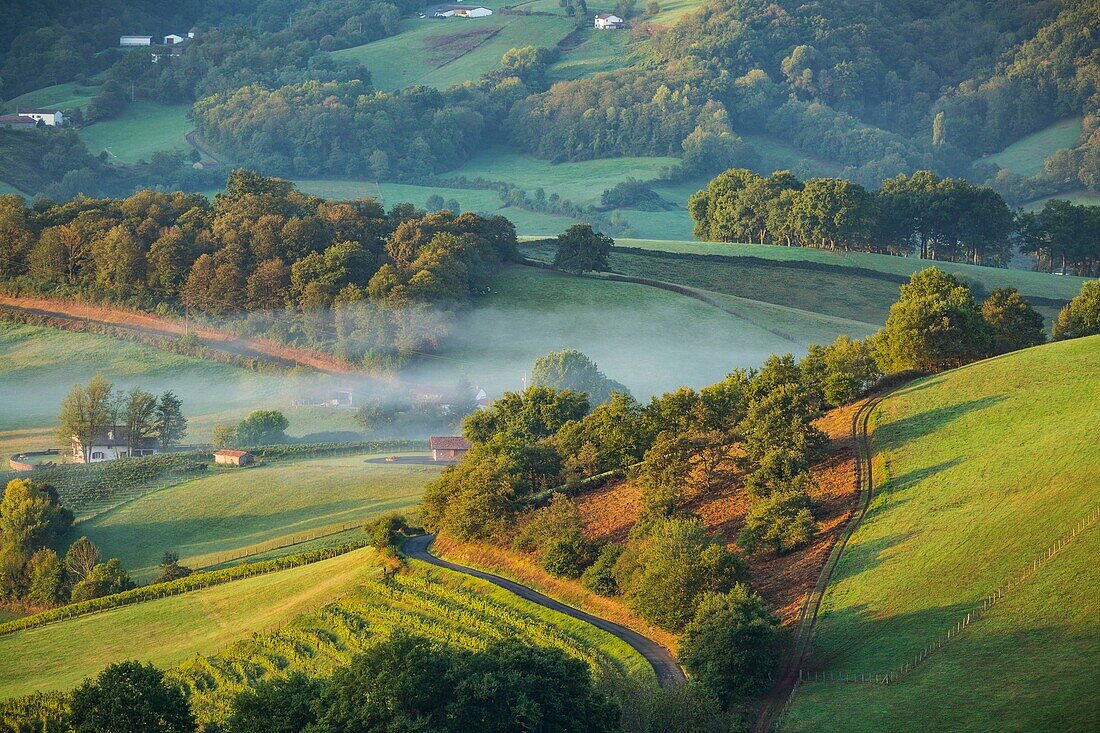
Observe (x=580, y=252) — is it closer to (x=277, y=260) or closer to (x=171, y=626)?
(x=277, y=260)

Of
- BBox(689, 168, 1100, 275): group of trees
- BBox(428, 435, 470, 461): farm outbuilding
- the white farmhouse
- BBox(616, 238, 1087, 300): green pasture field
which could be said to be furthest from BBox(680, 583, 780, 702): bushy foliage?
BBox(689, 168, 1100, 275): group of trees

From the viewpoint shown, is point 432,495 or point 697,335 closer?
point 432,495

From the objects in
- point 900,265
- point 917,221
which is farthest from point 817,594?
point 917,221

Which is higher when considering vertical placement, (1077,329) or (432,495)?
(1077,329)

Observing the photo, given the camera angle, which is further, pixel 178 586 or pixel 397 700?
pixel 178 586

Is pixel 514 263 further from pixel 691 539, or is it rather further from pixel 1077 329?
pixel 691 539

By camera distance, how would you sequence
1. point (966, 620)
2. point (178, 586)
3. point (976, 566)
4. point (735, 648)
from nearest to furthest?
point (966, 620) → point (735, 648) → point (976, 566) → point (178, 586)

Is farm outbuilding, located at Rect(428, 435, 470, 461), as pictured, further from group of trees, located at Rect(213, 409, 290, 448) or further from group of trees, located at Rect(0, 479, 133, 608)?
group of trees, located at Rect(0, 479, 133, 608)

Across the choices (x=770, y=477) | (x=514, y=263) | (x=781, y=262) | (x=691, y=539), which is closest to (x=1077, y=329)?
(x=770, y=477)
